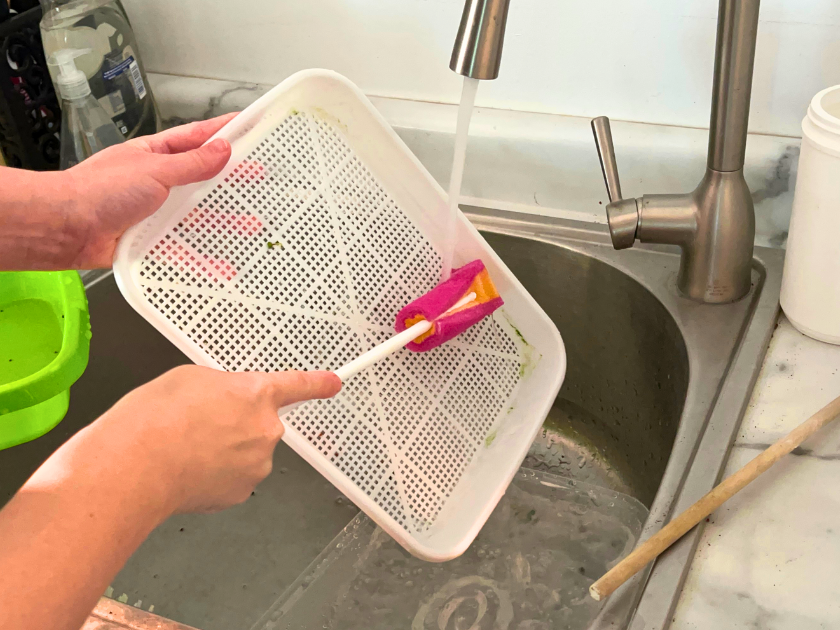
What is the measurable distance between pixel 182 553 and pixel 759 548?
0.64 m

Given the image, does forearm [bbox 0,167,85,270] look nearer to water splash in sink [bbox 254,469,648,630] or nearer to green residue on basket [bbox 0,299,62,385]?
green residue on basket [bbox 0,299,62,385]

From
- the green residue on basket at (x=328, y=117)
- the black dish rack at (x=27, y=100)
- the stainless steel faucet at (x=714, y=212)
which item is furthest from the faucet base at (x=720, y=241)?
the black dish rack at (x=27, y=100)

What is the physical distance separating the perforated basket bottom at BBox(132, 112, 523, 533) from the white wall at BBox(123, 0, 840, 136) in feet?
0.90

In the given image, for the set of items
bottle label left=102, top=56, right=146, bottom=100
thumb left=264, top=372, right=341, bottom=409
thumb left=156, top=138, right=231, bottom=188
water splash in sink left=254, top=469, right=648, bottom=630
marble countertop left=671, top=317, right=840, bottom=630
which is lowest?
water splash in sink left=254, top=469, right=648, bottom=630

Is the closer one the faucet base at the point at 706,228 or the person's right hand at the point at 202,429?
the person's right hand at the point at 202,429

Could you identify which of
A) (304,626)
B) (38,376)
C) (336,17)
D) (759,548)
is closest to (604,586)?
(759,548)

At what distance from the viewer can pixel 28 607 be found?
0.36m

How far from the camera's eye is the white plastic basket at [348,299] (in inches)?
22.3

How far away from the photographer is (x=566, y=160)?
32.8 inches

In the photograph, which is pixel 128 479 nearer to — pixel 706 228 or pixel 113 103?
pixel 706 228

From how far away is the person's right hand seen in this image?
0.43 meters

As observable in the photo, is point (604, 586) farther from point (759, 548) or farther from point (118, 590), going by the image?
point (118, 590)

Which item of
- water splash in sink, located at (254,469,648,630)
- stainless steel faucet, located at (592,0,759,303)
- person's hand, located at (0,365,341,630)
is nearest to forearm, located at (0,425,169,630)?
person's hand, located at (0,365,341,630)

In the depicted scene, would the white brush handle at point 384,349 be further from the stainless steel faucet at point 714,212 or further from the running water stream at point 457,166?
the stainless steel faucet at point 714,212
